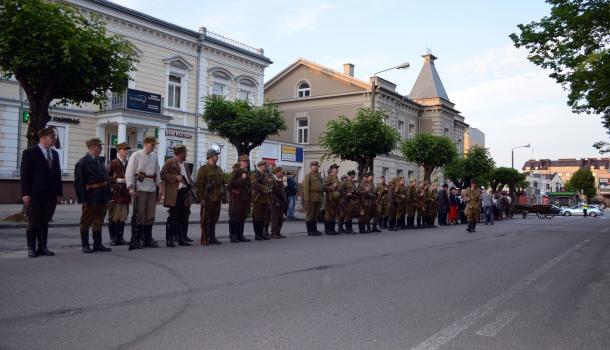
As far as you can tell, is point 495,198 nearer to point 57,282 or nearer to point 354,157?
point 354,157

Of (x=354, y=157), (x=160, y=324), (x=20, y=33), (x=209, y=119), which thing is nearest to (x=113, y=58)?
(x=20, y=33)

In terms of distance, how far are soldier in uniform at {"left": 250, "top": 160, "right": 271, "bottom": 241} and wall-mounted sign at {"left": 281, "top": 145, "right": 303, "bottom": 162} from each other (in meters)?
26.3

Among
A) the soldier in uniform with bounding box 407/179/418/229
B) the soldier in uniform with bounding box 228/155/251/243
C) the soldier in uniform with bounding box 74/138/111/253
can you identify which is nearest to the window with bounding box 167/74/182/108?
the soldier in uniform with bounding box 407/179/418/229

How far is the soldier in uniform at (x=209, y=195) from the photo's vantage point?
1110 centimetres

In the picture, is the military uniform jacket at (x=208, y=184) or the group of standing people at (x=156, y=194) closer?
the group of standing people at (x=156, y=194)

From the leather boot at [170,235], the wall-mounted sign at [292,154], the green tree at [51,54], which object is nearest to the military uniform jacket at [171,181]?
the leather boot at [170,235]

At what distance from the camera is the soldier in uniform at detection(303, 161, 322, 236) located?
14656 millimetres

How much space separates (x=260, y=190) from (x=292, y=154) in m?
27.7

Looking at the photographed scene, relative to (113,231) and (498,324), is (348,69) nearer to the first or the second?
(113,231)

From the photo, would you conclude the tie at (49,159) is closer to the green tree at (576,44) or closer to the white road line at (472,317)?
the white road line at (472,317)

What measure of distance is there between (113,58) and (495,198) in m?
24.0

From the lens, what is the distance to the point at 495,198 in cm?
3209

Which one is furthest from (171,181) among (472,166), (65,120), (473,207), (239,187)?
(472,166)

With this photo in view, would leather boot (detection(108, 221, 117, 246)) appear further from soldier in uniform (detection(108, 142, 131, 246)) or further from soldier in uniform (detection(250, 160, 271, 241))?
soldier in uniform (detection(250, 160, 271, 241))
